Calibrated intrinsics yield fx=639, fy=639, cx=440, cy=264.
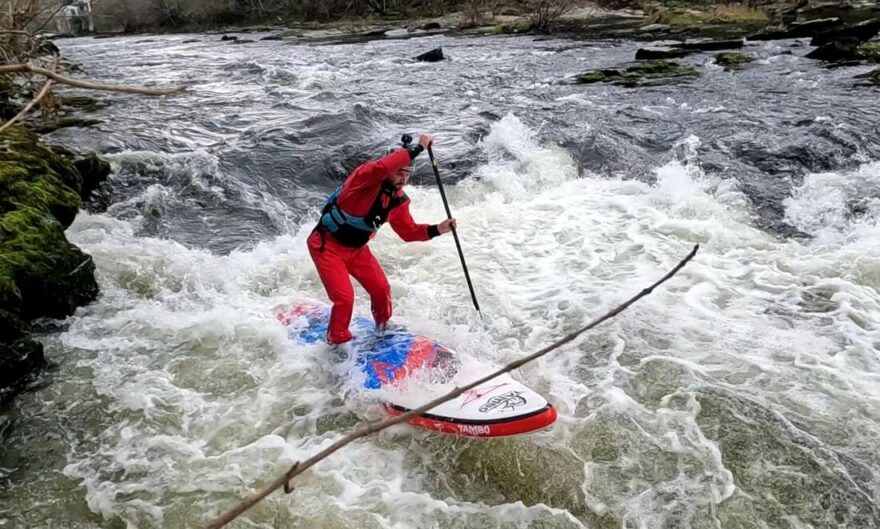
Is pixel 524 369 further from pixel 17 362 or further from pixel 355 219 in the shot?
pixel 17 362

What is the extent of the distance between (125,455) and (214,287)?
8.58ft

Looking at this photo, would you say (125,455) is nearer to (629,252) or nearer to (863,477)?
(863,477)

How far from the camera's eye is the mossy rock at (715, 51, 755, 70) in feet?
57.4

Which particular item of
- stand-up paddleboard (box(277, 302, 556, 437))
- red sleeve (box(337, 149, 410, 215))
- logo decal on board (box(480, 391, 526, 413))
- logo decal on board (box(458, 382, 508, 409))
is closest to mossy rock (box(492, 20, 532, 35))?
stand-up paddleboard (box(277, 302, 556, 437))

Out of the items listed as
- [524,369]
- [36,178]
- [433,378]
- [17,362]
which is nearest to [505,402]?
[433,378]

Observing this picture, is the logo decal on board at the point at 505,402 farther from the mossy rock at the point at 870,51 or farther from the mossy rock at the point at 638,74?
the mossy rock at the point at 870,51

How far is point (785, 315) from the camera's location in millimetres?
6078

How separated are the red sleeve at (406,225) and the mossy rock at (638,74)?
1227 cm

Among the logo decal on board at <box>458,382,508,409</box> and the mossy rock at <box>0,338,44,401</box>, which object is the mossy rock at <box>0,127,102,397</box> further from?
the logo decal on board at <box>458,382,508,409</box>

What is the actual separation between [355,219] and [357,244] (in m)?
0.26

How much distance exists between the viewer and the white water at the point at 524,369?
4098mm

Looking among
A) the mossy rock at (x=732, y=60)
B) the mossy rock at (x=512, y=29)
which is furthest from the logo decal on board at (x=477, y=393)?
the mossy rock at (x=512, y=29)

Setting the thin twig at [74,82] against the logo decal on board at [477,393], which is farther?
the logo decal on board at [477,393]

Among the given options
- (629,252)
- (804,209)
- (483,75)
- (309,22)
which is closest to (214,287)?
(629,252)
